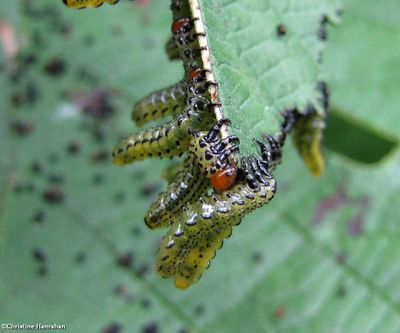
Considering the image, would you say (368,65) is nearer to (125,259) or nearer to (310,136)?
(310,136)

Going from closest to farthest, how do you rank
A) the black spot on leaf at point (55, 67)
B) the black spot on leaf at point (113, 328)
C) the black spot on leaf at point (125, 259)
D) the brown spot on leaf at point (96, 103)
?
the black spot on leaf at point (113, 328) < the black spot on leaf at point (125, 259) < the brown spot on leaf at point (96, 103) < the black spot on leaf at point (55, 67)

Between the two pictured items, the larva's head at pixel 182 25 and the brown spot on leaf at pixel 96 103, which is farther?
the brown spot on leaf at pixel 96 103

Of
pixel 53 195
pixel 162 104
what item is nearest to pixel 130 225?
pixel 53 195

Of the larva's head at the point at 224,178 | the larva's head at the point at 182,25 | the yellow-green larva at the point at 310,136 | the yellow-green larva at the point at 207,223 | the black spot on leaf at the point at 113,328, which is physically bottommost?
the black spot on leaf at the point at 113,328

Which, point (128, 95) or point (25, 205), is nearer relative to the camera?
point (25, 205)

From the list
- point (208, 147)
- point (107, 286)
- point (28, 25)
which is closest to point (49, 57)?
point (28, 25)

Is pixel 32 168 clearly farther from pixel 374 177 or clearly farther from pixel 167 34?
pixel 374 177

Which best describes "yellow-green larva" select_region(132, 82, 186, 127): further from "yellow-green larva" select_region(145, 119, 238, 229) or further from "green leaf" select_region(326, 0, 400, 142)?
"green leaf" select_region(326, 0, 400, 142)
